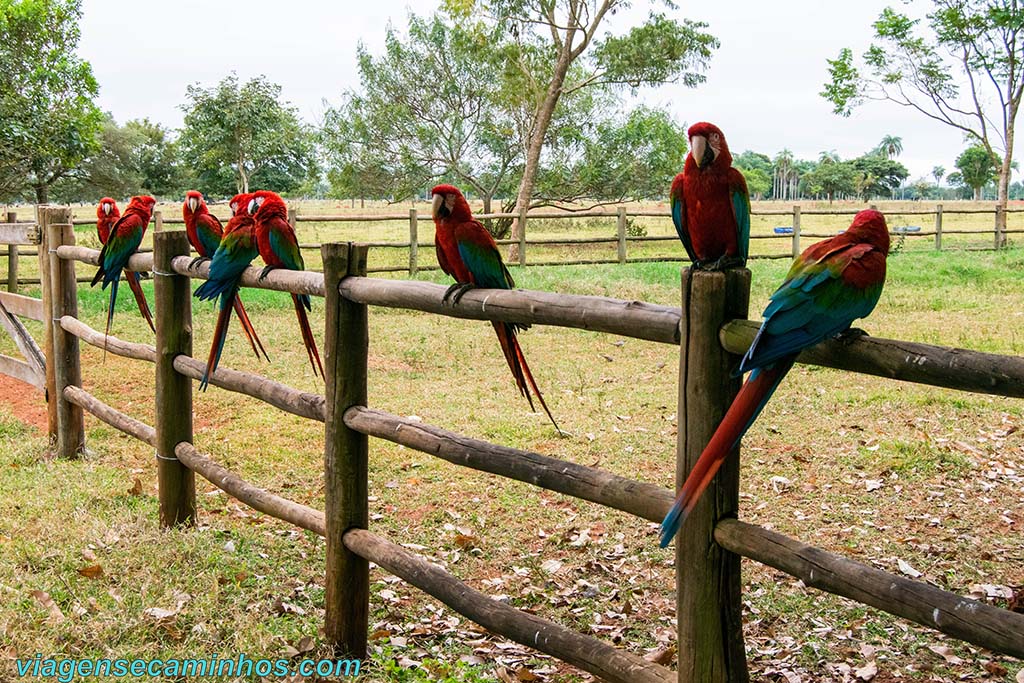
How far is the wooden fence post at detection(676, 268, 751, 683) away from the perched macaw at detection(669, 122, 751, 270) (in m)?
0.88

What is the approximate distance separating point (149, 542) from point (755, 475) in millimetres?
2975

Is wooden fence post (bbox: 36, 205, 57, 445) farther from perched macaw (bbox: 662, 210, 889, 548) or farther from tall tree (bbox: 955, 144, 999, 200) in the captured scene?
tall tree (bbox: 955, 144, 999, 200)

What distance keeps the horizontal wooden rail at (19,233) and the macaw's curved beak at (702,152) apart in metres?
3.86

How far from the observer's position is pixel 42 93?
47.8ft

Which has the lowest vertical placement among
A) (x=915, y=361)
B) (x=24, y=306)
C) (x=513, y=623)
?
(x=513, y=623)

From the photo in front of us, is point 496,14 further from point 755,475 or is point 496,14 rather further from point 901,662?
point 901,662

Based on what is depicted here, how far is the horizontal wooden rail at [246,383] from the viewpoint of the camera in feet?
9.67

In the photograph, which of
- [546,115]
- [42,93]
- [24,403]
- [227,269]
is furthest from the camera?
[546,115]

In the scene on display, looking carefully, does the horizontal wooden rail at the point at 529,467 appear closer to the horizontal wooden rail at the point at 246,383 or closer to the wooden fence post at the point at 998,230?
the horizontal wooden rail at the point at 246,383

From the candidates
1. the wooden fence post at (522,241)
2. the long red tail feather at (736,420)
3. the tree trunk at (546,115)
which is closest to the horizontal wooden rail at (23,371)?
the long red tail feather at (736,420)

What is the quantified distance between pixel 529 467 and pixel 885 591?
3.03 feet

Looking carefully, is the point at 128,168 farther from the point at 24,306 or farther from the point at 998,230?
the point at 24,306

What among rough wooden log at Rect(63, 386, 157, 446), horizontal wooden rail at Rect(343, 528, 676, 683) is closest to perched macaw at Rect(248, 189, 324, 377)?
horizontal wooden rail at Rect(343, 528, 676, 683)

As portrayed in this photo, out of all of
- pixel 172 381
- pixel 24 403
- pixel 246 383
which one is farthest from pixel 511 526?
pixel 24 403
